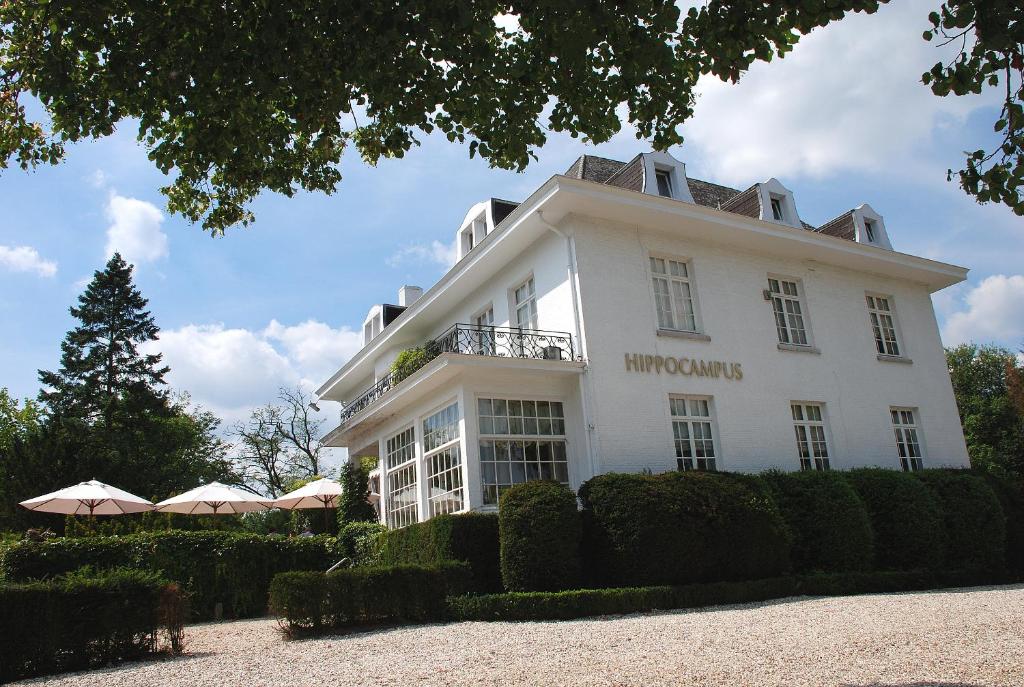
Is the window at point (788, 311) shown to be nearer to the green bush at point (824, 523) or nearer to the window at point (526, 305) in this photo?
the green bush at point (824, 523)

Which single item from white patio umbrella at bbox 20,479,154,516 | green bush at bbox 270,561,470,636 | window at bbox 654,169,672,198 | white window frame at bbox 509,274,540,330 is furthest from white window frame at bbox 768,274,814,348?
white patio umbrella at bbox 20,479,154,516

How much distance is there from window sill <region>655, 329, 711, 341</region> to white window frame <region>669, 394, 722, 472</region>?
133 cm

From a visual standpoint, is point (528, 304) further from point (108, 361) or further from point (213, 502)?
point (108, 361)

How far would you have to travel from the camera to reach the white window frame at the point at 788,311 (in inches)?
741

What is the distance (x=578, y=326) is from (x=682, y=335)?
272 cm

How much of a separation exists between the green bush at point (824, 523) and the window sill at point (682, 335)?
3645mm

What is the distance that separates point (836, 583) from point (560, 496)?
5250 mm

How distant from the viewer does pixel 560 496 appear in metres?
12.2

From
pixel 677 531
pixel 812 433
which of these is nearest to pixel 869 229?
pixel 812 433

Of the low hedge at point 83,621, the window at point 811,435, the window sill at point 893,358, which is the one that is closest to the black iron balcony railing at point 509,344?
the window at point 811,435

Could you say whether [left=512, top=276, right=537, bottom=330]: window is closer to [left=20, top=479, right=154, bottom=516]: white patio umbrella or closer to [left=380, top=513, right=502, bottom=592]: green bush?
[left=380, top=513, right=502, bottom=592]: green bush

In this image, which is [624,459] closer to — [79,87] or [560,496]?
[560,496]

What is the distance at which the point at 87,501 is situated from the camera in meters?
17.2

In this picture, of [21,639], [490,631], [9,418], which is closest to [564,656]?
[490,631]
